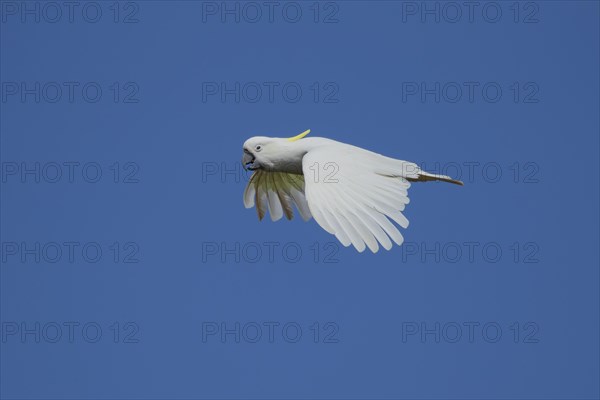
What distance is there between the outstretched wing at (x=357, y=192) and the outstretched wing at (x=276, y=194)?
1.21 m

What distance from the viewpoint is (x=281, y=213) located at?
38.5 feet

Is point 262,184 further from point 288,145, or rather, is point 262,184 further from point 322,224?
point 322,224

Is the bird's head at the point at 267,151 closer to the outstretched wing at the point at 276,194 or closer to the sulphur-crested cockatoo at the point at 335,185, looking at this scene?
the sulphur-crested cockatoo at the point at 335,185

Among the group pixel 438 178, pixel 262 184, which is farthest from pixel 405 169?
pixel 262 184

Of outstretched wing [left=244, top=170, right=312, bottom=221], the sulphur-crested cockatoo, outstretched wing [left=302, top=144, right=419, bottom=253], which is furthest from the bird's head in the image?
outstretched wing [left=244, top=170, right=312, bottom=221]

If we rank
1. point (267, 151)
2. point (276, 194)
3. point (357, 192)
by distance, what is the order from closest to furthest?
1. point (357, 192)
2. point (267, 151)
3. point (276, 194)

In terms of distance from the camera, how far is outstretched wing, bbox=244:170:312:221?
1154 centimetres

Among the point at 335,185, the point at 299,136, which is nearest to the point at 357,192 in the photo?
the point at 335,185

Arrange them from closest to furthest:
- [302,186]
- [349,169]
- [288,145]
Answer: [349,169] → [288,145] → [302,186]

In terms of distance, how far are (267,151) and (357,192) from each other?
152 centimetres

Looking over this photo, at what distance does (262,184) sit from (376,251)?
2.93 m

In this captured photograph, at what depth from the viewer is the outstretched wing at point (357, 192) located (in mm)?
9062

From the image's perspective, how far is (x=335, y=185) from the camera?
9578mm

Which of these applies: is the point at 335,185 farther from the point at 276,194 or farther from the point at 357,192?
the point at 276,194
